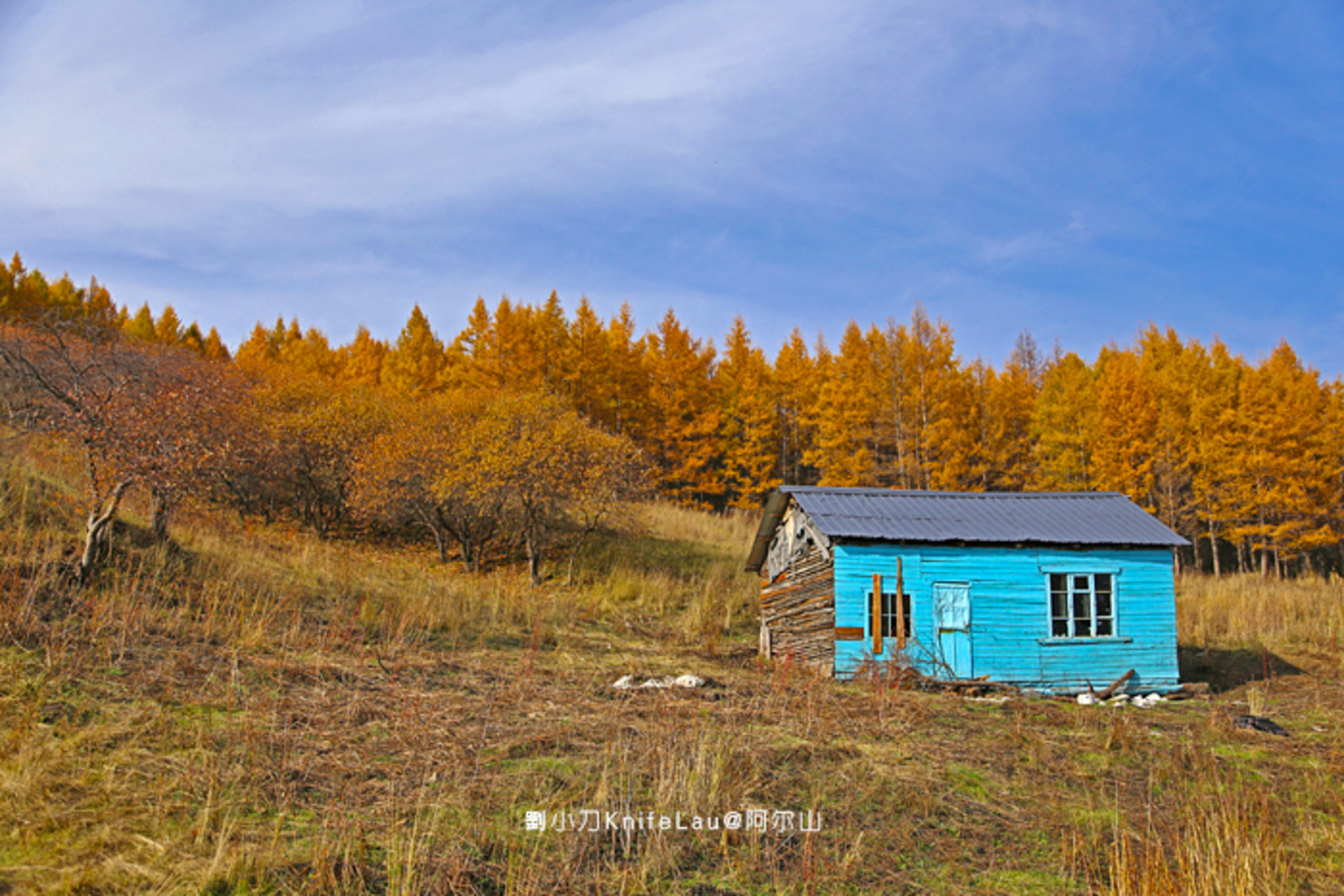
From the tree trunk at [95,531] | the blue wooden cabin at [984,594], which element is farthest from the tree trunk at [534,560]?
the tree trunk at [95,531]

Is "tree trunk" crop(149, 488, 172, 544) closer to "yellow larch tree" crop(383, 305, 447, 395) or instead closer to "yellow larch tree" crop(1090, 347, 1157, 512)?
"yellow larch tree" crop(383, 305, 447, 395)

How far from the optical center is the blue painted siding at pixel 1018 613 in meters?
14.8

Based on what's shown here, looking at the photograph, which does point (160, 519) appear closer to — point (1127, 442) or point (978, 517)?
point (978, 517)

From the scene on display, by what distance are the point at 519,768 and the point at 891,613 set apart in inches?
385

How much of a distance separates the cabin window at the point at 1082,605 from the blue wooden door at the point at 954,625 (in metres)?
1.93

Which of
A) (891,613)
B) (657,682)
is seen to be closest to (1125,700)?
(891,613)

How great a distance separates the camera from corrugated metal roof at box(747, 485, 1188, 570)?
15.2 m

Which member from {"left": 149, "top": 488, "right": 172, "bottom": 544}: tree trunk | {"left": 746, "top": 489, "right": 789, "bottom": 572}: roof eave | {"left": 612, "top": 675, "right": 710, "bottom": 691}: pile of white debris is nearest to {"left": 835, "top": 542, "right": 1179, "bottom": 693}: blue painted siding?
{"left": 746, "top": 489, "right": 789, "bottom": 572}: roof eave

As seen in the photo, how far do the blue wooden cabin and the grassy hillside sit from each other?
6.18 feet

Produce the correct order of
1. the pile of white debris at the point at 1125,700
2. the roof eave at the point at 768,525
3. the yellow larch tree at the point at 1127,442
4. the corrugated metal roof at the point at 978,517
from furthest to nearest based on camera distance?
the yellow larch tree at the point at 1127,442, the roof eave at the point at 768,525, the corrugated metal roof at the point at 978,517, the pile of white debris at the point at 1125,700

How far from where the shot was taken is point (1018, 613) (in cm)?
1519

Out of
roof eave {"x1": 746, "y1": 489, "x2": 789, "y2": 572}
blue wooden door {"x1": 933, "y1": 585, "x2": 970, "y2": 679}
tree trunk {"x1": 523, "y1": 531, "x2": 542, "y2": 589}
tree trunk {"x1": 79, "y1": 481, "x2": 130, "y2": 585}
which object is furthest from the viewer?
tree trunk {"x1": 523, "y1": 531, "x2": 542, "y2": 589}

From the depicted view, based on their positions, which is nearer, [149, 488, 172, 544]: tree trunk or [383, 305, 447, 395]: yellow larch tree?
[149, 488, 172, 544]: tree trunk

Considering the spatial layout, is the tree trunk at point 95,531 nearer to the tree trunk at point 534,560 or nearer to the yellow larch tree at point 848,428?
the tree trunk at point 534,560
